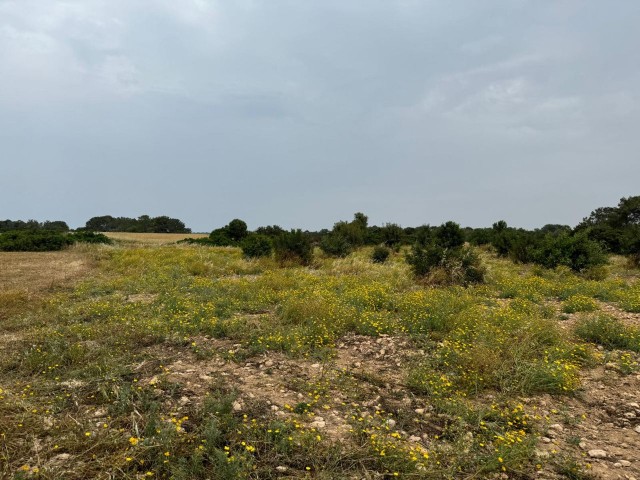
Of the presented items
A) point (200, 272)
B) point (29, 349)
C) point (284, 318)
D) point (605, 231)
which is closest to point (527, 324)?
point (284, 318)

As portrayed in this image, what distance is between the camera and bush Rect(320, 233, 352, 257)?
1877 cm

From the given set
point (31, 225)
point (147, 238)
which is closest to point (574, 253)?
point (147, 238)

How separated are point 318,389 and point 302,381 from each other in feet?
0.90

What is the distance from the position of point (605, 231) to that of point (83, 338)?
24.4m

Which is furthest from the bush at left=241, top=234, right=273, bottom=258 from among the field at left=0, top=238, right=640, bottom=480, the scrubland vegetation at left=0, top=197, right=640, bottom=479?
the field at left=0, top=238, right=640, bottom=480

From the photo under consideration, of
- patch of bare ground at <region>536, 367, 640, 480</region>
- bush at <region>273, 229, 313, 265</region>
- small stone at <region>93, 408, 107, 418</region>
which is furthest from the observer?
bush at <region>273, 229, 313, 265</region>

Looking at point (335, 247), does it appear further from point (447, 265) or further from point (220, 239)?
point (220, 239)

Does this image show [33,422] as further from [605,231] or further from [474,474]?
[605,231]

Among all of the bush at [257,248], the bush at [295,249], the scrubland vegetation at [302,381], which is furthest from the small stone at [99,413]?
the bush at [257,248]

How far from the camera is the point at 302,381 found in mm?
4297

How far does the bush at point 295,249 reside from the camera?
53.0 ft

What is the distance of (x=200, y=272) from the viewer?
520 inches

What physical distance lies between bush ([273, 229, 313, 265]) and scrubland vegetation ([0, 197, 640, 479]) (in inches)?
267

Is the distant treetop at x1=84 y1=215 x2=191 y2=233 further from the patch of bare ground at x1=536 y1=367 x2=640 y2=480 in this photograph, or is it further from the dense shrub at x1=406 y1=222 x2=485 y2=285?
the patch of bare ground at x1=536 y1=367 x2=640 y2=480
